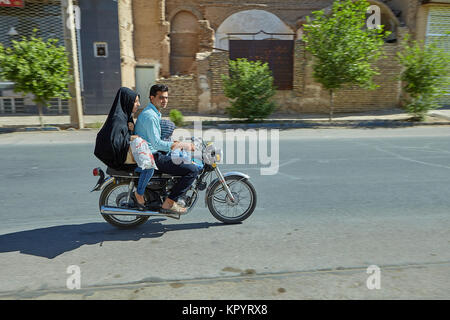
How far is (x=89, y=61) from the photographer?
1894 centimetres

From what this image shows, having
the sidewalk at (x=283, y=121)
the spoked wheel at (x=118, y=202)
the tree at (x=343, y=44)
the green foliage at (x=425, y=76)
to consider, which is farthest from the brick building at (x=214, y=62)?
the spoked wheel at (x=118, y=202)

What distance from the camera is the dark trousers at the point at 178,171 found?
4.57 metres

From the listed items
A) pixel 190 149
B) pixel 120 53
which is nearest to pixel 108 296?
pixel 190 149

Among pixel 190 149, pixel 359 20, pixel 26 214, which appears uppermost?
pixel 359 20

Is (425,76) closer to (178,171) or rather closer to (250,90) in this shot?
(250,90)

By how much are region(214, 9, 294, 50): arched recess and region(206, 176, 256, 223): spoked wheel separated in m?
20.7

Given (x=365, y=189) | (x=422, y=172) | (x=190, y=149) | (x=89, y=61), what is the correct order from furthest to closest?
(x=89, y=61) < (x=422, y=172) < (x=365, y=189) < (x=190, y=149)

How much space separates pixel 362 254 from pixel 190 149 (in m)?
2.38

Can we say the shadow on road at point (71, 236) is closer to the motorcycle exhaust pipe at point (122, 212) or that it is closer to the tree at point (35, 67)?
the motorcycle exhaust pipe at point (122, 212)

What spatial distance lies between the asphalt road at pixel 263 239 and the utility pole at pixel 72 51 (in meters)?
6.57

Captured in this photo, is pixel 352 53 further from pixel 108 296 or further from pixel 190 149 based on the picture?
pixel 108 296

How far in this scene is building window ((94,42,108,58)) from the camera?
1884 cm

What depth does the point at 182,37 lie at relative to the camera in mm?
24297

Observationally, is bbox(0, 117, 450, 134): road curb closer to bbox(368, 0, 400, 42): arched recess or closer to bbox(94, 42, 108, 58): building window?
bbox(94, 42, 108, 58): building window
